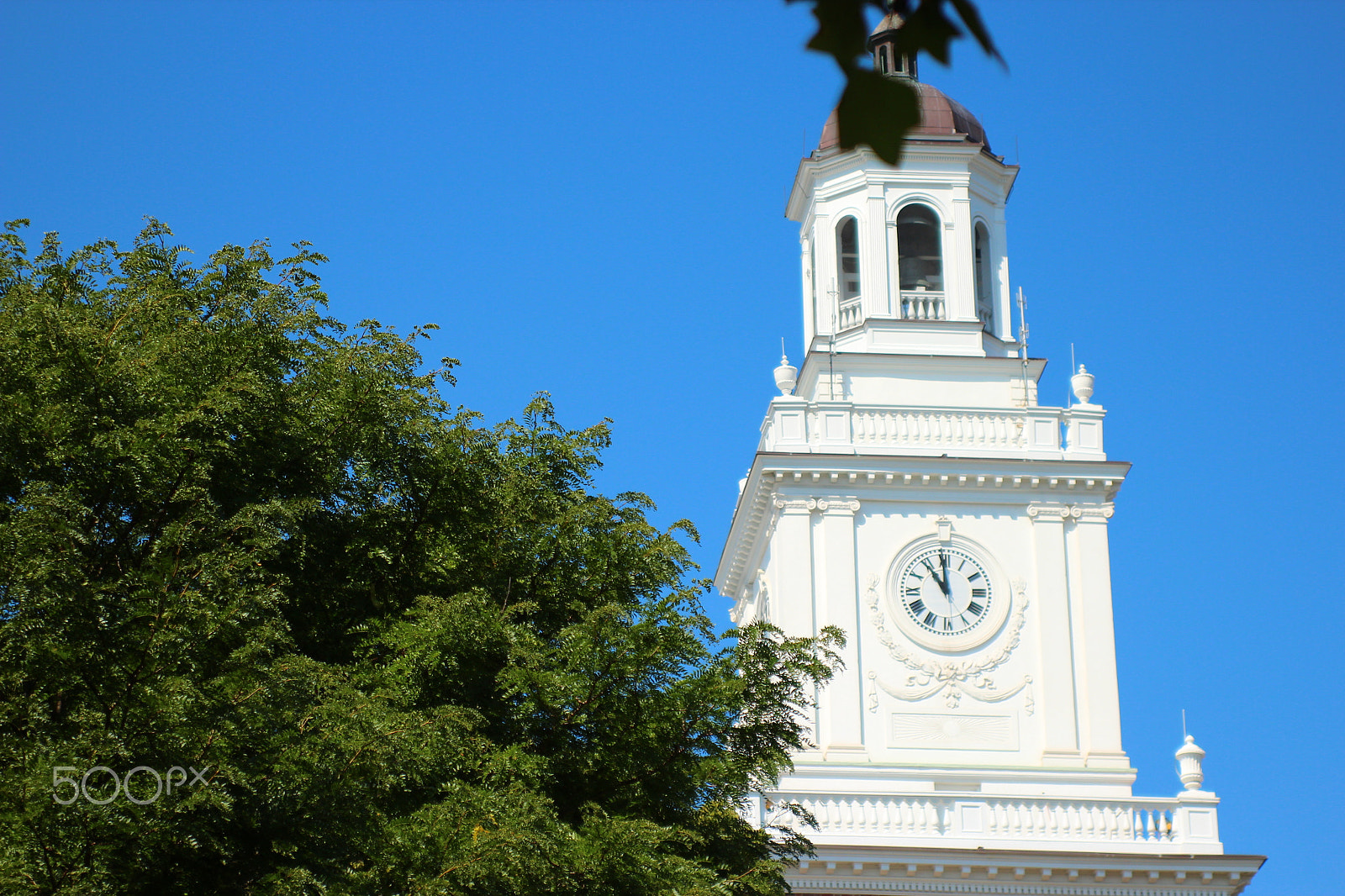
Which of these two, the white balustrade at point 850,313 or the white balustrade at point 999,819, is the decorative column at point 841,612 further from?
the white balustrade at point 850,313

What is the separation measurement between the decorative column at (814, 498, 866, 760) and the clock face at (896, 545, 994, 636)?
110 cm

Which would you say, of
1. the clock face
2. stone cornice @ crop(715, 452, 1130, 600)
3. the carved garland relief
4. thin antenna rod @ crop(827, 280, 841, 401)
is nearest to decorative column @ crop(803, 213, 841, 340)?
thin antenna rod @ crop(827, 280, 841, 401)

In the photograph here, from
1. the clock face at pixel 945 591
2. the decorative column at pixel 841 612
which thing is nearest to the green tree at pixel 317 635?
the decorative column at pixel 841 612

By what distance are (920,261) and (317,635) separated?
78.6 feet

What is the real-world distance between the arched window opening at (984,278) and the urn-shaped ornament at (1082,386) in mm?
2552

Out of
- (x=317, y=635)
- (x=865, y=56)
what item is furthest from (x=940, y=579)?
(x=865, y=56)

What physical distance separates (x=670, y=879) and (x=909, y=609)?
65.5ft

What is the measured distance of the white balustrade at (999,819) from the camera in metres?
32.5

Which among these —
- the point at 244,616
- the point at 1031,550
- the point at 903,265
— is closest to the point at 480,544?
the point at 244,616

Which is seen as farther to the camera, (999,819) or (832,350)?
(832,350)

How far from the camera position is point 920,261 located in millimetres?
40875

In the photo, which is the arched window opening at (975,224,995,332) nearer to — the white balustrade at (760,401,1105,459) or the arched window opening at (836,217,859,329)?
the arched window opening at (836,217,859,329)

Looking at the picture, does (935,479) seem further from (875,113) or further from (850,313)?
(875,113)

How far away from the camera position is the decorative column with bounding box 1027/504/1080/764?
35.6 metres
